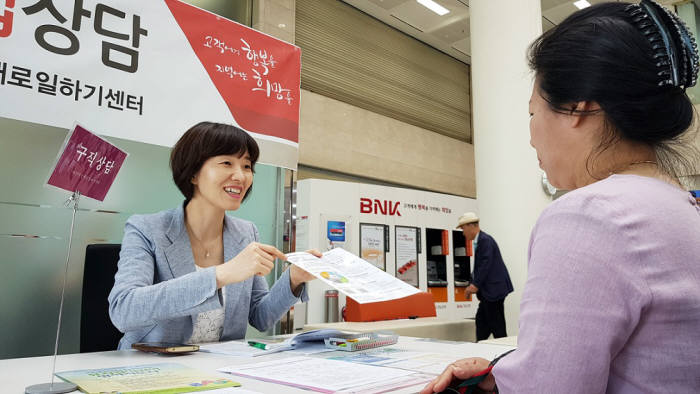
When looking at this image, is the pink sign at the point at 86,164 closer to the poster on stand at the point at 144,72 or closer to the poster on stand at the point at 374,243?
the poster on stand at the point at 144,72

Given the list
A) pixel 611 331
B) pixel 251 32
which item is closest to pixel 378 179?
pixel 251 32

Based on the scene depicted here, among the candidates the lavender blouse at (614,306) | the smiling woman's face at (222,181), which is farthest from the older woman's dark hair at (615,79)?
the smiling woman's face at (222,181)

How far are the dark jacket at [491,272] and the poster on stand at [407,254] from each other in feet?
5.24

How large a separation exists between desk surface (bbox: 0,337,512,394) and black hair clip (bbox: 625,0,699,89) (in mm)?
676

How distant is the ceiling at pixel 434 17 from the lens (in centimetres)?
738

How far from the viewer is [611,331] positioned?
536 millimetres

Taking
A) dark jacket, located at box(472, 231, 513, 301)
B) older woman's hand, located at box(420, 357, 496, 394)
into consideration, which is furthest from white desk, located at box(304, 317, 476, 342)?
older woman's hand, located at box(420, 357, 496, 394)

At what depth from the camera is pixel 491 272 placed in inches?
181

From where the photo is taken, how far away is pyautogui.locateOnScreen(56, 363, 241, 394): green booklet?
898 millimetres

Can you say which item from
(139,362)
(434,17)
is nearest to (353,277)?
(139,362)

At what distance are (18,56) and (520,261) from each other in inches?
169

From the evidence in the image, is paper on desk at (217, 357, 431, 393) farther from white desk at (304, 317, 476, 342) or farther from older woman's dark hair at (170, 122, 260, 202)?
white desk at (304, 317, 476, 342)

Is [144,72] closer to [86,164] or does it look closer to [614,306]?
[86,164]

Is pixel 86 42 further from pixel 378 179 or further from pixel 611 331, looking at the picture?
pixel 378 179
